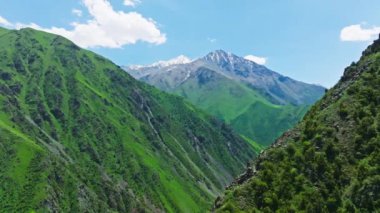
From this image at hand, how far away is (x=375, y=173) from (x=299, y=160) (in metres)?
15.7

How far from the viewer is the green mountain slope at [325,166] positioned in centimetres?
9125

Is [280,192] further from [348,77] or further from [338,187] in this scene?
[348,77]

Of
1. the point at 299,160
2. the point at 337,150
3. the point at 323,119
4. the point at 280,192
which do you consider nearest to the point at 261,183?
the point at 280,192

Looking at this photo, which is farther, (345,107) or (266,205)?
(345,107)

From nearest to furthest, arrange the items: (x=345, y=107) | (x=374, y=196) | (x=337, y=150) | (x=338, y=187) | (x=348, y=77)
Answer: (x=374, y=196)
(x=338, y=187)
(x=337, y=150)
(x=345, y=107)
(x=348, y=77)

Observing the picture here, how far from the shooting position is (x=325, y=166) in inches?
3856

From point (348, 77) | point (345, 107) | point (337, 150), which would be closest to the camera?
point (337, 150)

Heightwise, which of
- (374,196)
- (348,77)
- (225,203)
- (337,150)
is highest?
(348,77)

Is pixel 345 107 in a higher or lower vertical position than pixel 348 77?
lower

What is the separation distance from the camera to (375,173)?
91625 mm

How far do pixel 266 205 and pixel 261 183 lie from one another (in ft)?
16.6

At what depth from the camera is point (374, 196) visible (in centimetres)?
8881

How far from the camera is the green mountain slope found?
9125cm

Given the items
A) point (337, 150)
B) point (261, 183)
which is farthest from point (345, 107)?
point (261, 183)
